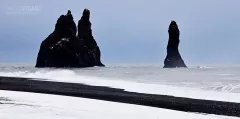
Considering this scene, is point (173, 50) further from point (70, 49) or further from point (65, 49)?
point (65, 49)

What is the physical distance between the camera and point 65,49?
135 m

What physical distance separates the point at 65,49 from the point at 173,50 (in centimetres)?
4243

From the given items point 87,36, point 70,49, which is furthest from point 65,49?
point 87,36

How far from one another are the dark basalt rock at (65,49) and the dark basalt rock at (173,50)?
32725 mm

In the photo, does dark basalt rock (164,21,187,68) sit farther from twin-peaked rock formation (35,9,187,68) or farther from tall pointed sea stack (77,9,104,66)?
tall pointed sea stack (77,9,104,66)

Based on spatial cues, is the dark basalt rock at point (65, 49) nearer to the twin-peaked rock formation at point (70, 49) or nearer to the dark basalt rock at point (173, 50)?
the twin-peaked rock formation at point (70, 49)

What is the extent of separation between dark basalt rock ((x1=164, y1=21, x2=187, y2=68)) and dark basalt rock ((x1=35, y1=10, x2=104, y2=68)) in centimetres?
3273

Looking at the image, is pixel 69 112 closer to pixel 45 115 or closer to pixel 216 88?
pixel 45 115

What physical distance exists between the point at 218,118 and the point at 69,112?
24.4 feet

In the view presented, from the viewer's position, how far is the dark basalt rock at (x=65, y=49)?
442 ft

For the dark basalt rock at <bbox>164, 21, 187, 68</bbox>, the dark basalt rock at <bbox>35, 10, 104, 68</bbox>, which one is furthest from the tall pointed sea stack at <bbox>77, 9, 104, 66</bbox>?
the dark basalt rock at <bbox>164, 21, 187, 68</bbox>

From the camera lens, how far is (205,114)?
59.5 feet

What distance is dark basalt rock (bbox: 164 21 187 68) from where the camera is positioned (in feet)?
416

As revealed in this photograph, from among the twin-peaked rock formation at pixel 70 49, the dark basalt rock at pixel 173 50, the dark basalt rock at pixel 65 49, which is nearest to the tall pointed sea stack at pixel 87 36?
the twin-peaked rock formation at pixel 70 49
